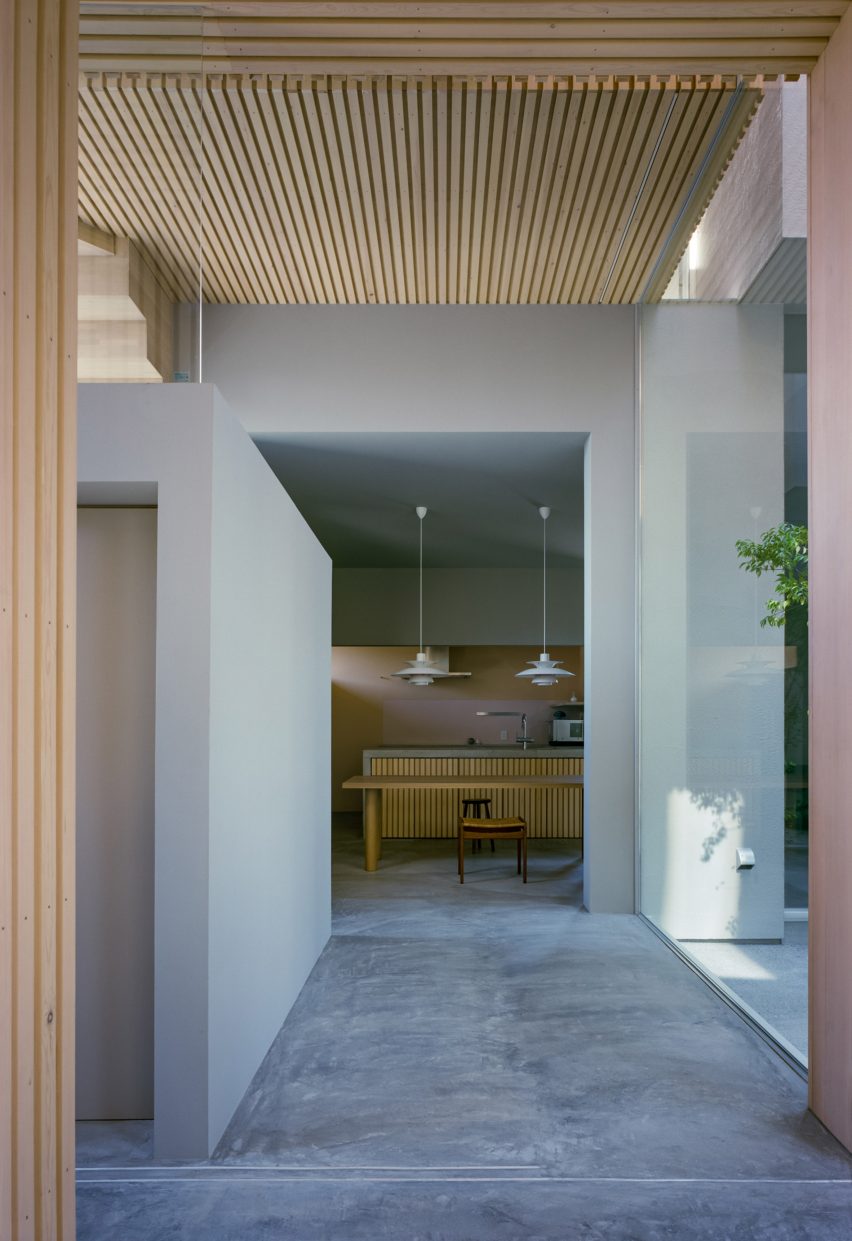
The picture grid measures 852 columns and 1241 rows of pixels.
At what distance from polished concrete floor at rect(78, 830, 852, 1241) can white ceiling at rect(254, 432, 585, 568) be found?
145 inches

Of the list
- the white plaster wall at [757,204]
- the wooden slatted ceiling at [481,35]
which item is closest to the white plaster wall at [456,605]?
the white plaster wall at [757,204]

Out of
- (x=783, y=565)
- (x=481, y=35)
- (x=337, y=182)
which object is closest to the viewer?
(x=481, y=35)

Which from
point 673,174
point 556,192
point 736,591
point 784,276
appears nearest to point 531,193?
point 556,192

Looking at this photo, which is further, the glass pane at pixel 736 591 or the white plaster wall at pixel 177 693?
the glass pane at pixel 736 591

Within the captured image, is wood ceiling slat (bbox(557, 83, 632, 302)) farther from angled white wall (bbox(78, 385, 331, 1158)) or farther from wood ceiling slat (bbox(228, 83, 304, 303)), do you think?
angled white wall (bbox(78, 385, 331, 1158))

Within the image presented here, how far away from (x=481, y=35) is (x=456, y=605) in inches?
337

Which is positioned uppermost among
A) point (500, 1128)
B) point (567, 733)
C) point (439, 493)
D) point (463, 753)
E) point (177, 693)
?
point (439, 493)

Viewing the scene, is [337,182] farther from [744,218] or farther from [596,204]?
[744,218]

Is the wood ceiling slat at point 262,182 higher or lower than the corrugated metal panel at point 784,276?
higher

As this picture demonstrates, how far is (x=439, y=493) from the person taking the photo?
8.40 metres

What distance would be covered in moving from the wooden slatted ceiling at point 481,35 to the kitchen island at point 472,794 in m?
7.26

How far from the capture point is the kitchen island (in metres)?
9.89

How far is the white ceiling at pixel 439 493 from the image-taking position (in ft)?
22.9

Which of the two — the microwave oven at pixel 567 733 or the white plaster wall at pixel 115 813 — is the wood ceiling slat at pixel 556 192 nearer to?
the white plaster wall at pixel 115 813
